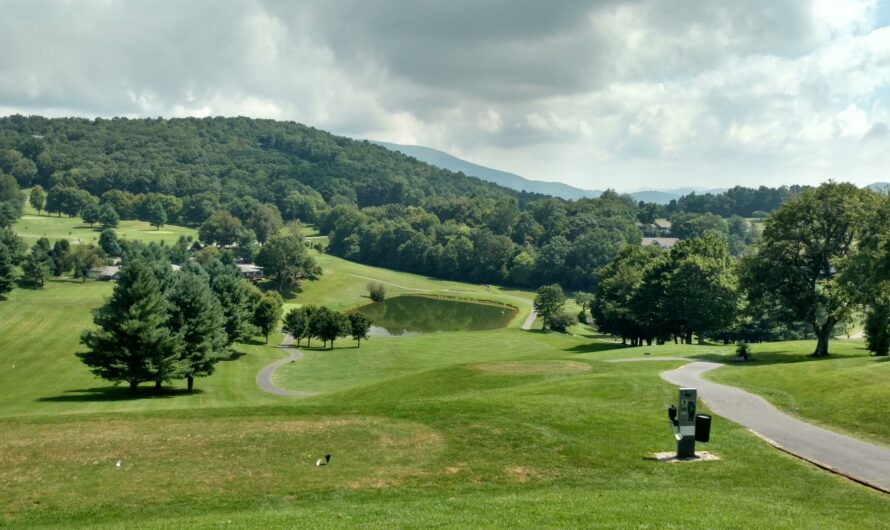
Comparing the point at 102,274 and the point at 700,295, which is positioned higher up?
the point at 700,295

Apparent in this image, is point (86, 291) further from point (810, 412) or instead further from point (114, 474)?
point (810, 412)

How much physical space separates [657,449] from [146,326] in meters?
35.7

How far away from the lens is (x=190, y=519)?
54.3 ft

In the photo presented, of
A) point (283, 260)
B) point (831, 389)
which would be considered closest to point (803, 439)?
point (831, 389)

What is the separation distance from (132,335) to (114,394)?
5.24 metres

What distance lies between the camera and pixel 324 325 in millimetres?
82875

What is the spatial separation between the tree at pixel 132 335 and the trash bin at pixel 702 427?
36539 mm

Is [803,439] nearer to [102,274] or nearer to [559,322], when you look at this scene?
[559,322]

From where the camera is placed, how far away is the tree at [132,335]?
44.0 metres

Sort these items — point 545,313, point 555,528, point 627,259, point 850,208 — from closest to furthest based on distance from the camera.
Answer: point 555,528 < point 850,208 < point 627,259 < point 545,313

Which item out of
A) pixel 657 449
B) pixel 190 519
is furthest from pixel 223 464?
pixel 657 449

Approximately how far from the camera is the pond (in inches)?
4513

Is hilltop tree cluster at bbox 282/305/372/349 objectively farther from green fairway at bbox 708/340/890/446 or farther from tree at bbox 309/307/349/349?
green fairway at bbox 708/340/890/446

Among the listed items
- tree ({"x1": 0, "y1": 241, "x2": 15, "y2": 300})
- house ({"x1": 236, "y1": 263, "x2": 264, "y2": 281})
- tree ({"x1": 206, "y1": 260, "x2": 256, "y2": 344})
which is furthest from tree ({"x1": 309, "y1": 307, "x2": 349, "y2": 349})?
house ({"x1": 236, "y1": 263, "x2": 264, "y2": 281})
